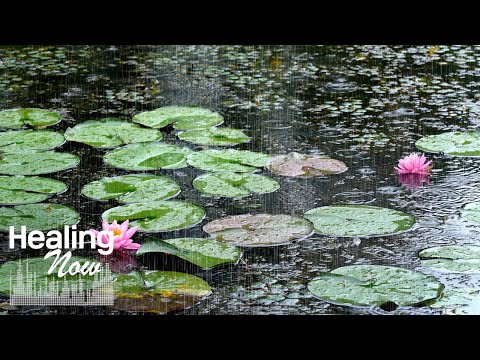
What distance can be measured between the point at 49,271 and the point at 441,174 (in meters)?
1.76

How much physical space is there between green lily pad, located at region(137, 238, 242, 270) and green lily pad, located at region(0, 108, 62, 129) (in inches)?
62.6

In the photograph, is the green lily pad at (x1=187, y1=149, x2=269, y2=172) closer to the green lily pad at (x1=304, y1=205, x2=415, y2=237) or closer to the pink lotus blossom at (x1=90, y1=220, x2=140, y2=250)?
the green lily pad at (x1=304, y1=205, x2=415, y2=237)

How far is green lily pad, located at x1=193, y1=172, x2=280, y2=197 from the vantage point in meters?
3.79

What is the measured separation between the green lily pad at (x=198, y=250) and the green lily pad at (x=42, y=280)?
21cm

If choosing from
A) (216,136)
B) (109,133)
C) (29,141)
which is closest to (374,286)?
(216,136)

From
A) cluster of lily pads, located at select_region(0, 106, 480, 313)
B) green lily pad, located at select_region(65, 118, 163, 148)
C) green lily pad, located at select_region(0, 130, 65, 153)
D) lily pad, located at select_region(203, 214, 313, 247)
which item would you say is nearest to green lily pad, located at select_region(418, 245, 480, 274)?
cluster of lily pads, located at select_region(0, 106, 480, 313)

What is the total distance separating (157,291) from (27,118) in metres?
2.03

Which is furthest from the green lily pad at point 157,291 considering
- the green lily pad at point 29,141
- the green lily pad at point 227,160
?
the green lily pad at point 29,141

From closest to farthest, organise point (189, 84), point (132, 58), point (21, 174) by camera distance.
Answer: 1. point (21, 174)
2. point (189, 84)
3. point (132, 58)

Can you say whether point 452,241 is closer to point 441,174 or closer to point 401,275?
point 401,275

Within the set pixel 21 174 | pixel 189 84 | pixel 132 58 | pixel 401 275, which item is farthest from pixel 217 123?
pixel 401 275

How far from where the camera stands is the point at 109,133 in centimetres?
451

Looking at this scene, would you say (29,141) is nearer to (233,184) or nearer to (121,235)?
(233,184)

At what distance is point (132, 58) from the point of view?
5930mm
